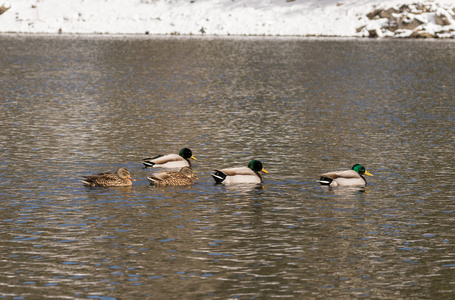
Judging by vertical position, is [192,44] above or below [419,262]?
above

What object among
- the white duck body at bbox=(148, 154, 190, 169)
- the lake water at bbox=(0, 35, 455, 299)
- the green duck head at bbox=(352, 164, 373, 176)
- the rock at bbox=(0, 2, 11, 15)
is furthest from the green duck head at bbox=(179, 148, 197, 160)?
the rock at bbox=(0, 2, 11, 15)

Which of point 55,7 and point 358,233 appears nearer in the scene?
point 358,233

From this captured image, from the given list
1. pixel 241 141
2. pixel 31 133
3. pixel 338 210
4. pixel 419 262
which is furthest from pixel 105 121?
pixel 419 262

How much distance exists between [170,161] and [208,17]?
116991mm

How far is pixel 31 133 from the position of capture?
37.8 m

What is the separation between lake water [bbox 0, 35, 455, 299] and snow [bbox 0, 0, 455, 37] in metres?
74.9

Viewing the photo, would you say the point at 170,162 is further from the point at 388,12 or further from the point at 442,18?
the point at 388,12

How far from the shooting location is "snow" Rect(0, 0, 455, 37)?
448 feet

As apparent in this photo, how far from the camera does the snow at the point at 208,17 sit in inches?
5374

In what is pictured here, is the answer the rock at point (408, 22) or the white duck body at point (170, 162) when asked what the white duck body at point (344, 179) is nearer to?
the white duck body at point (170, 162)

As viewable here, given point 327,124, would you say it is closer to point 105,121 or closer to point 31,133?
point 105,121

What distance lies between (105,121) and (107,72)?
31.7 metres

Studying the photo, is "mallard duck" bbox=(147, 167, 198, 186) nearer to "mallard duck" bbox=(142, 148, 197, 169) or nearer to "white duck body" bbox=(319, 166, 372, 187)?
"mallard duck" bbox=(142, 148, 197, 169)

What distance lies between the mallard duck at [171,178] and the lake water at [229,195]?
363mm
